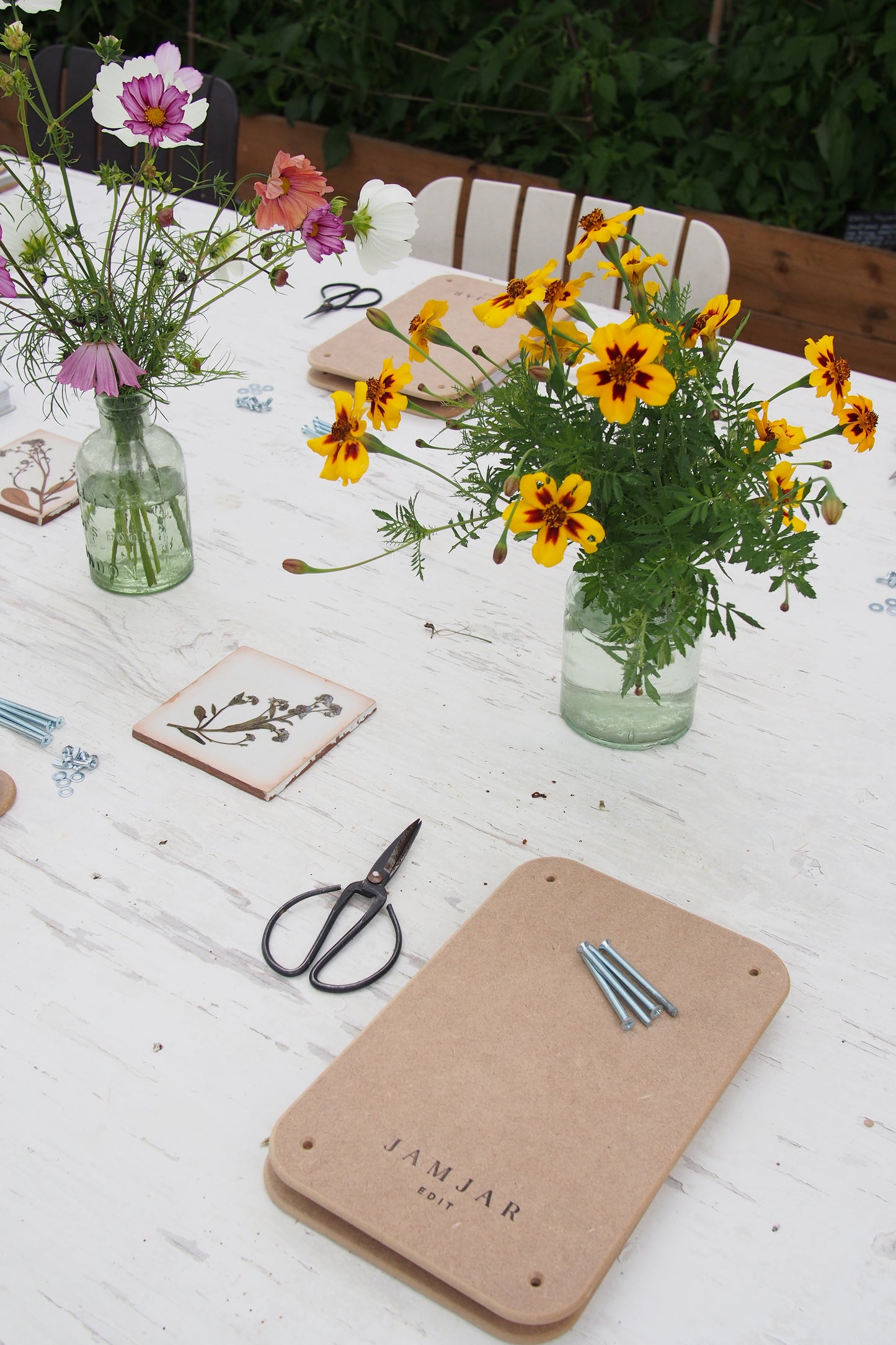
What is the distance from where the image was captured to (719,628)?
895 millimetres

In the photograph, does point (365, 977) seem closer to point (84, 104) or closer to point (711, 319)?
point (711, 319)

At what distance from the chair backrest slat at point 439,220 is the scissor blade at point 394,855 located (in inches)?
54.2

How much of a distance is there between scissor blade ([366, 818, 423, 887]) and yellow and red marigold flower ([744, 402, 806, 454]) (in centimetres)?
39

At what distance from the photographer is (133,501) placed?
46.6 inches

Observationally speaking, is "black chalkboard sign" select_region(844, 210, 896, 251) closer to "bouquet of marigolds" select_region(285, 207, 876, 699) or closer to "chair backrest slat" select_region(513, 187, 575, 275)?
"chair backrest slat" select_region(513, 187, 575, 275)

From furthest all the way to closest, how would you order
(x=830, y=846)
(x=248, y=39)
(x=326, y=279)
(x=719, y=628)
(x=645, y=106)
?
1. (x=248, y=39)
2. (x=645, y=106)
3. (x=326, y=279)
4. (x=830, y=846)
5. (x=719, y=628)

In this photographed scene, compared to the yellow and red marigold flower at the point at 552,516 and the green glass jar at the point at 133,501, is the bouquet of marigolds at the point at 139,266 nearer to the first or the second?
the green glass jar at the point at 133,501

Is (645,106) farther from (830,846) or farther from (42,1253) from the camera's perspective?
(42,1253)

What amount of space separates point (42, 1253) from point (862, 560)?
1039 millimetres

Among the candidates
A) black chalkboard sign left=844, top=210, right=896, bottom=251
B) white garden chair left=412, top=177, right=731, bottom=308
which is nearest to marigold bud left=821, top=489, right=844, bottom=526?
white garden chair left=412, top=177, right=731, bottom=308

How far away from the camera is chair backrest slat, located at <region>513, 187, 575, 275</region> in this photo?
79.7 inches

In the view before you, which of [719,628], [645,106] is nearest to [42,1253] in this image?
[719,628]

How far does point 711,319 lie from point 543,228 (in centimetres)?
126

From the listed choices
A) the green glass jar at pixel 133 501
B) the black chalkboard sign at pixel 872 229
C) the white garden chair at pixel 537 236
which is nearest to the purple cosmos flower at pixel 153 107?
the green glass jar at pixel 133 501
